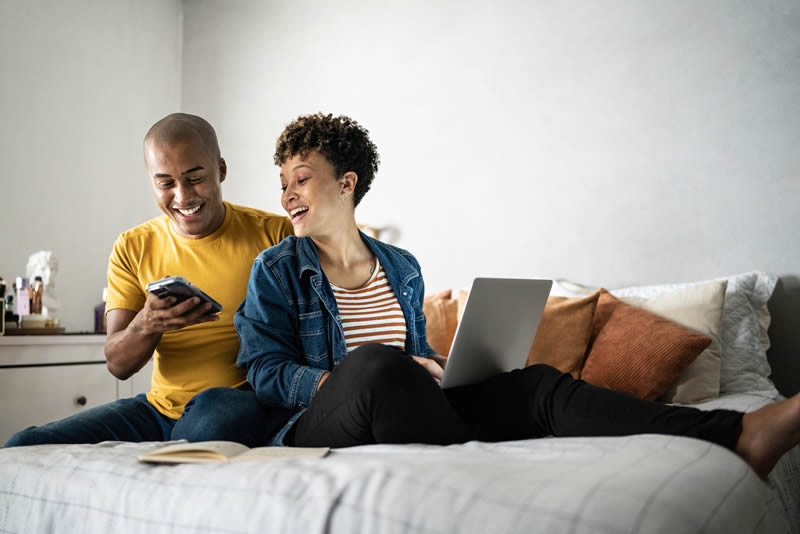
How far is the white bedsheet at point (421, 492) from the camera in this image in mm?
660

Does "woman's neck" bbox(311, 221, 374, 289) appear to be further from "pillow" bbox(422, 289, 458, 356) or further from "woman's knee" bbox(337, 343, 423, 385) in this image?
"pillow" bbox(422, 289, 458, 356)

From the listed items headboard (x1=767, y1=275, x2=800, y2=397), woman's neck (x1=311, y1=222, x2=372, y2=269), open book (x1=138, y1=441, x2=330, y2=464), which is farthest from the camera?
headboard (x1=767, y1=275, x2=800, y2=397)

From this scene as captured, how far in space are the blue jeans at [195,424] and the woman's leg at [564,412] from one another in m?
0.42

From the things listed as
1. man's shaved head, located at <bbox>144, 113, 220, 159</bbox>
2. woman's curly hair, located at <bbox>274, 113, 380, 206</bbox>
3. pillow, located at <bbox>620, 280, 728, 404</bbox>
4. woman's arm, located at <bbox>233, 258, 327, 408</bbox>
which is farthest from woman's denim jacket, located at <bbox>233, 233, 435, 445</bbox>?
pillow, located at <bbox>620, 280, 728, 404</bbox>

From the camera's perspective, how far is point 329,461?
2.77 feet

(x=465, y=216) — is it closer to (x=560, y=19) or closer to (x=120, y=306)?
(x=560, y=19)

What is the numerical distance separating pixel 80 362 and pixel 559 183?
207 cm

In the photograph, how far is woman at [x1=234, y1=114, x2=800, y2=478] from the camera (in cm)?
103

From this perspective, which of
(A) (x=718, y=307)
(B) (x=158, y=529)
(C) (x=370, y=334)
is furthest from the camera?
(A) (x=718, y=307)

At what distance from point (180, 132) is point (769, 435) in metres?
1.45

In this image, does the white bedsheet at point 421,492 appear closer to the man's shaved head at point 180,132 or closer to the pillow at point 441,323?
the man's shaved head at point 180,132

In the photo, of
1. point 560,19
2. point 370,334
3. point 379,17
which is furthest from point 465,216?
point 370,334

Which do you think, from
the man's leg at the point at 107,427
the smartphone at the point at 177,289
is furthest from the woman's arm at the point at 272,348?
the man's leg at the point at 107,427

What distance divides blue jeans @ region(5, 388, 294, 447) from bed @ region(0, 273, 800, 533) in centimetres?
21
